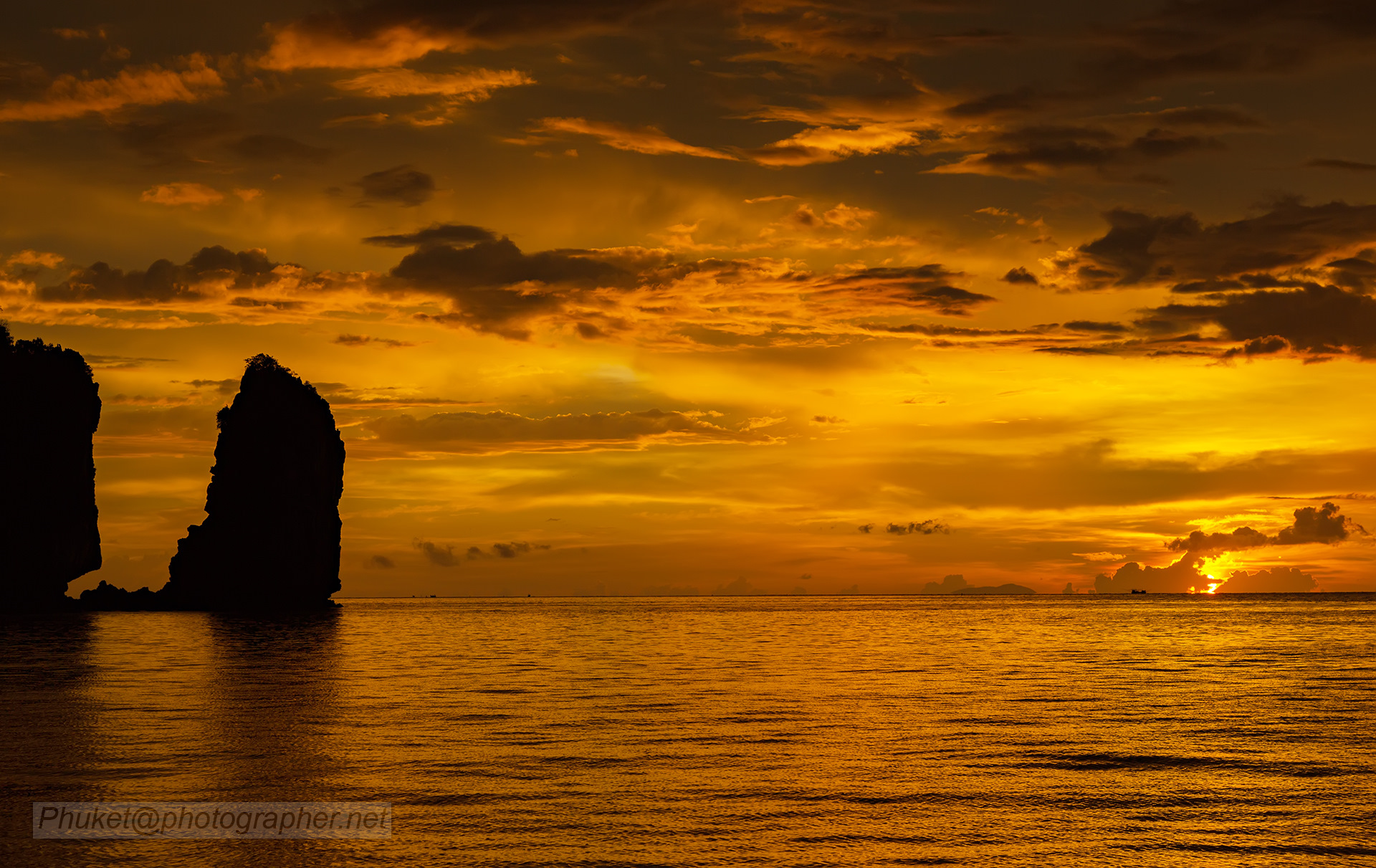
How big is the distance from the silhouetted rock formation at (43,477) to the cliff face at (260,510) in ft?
51.4

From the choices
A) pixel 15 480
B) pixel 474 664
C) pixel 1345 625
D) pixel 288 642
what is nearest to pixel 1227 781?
pixel 474 664

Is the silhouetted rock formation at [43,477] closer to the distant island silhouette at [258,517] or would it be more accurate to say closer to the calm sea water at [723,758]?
the distant island silhouette at [258,517]

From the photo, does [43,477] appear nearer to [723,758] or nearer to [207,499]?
[207,499]

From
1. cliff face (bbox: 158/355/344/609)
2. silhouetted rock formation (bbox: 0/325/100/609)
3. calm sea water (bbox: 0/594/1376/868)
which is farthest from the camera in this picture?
cliff face (bbox: 158/355/344/609)

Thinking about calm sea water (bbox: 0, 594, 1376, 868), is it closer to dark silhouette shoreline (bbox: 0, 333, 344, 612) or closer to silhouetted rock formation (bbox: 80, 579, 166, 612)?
dark silhouette shoreline (bbox: 0, 333, 344, 612)

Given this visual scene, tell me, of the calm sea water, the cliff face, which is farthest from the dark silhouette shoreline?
the calm sea water

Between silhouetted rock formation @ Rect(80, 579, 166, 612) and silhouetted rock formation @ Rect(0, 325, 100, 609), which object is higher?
silhouetted rock formation @ Rect(0, 325, 100, 609)

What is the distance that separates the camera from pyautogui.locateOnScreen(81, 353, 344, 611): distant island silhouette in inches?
6289

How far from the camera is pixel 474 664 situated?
5866cm

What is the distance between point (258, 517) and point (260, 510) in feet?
3.32

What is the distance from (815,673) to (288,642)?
147 ft

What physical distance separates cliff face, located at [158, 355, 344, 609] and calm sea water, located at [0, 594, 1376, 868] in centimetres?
10592

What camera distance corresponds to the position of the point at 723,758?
987 inches

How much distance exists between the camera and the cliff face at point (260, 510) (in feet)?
524
